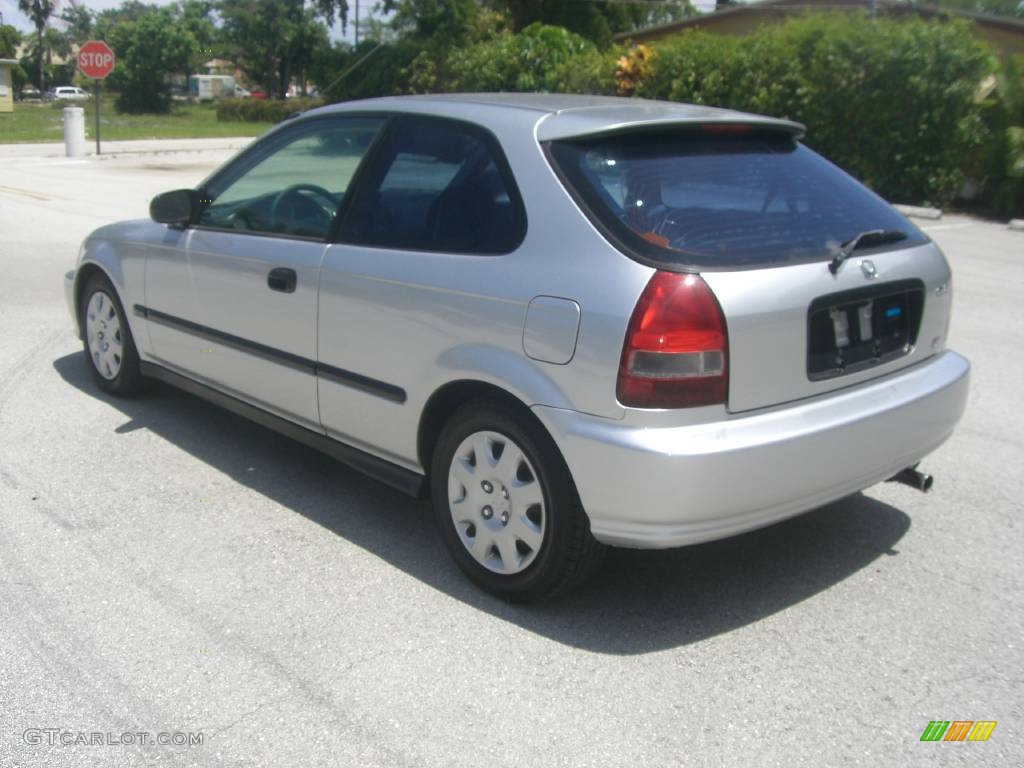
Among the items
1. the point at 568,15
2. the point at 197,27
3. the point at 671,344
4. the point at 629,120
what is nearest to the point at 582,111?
the point at 629,120

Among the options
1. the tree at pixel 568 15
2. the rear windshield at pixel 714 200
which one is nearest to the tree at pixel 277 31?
the tree at pixel 568 15

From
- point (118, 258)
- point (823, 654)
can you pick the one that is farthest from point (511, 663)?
point (118, 258)

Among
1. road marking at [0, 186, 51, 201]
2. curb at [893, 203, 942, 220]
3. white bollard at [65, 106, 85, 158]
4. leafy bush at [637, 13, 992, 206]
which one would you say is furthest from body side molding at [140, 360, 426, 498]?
white bollard at [65, 106, 85, 158]

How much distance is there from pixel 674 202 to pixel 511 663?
5.14 ft

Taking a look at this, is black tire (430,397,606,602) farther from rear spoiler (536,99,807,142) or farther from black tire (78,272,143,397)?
black tire (78,272,143,397)

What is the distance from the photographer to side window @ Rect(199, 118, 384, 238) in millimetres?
4438

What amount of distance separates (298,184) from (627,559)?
2208 millimetres

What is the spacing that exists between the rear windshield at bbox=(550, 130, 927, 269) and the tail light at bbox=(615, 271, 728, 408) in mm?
117

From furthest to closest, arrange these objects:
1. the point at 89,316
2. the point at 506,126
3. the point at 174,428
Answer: the point at 89,316 → the point at 174,428 → the point at 506,126

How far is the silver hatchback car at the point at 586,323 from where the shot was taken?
3252 millimetres

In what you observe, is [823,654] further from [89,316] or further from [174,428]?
[89,316]

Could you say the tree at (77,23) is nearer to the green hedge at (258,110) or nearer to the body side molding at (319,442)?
the green hedge at (258,110)

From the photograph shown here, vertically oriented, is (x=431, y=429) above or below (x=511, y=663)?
above

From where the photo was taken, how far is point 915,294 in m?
3.90
